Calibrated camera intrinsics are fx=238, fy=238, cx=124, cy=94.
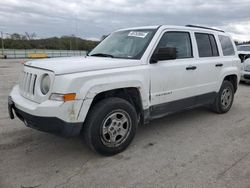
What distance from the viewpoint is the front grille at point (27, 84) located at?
326 centimetres

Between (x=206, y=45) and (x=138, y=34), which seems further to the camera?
(x=206, y=45)

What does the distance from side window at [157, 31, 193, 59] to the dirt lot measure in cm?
144

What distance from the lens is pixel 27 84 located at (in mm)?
3412

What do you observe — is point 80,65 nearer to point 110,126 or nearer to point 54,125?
point 54,125

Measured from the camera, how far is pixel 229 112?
579 centimetres

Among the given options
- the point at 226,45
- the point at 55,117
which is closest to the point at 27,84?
the point at 55,117

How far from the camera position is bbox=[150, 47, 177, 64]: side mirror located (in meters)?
3.71

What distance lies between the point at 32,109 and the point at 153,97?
6.01 ft

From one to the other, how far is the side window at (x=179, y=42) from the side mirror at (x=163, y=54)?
275mm

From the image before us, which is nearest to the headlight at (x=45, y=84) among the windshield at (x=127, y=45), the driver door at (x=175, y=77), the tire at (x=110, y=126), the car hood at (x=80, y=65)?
the car hood at (x=80, y=65)

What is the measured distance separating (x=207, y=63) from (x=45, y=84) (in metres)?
3.20

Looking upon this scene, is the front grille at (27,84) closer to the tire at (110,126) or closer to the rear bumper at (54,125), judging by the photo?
the rear bumper at (54,125)

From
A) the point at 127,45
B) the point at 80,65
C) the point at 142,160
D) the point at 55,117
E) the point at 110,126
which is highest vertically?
the point at 127,45

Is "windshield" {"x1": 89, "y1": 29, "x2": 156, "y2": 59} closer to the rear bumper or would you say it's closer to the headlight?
the headlight
